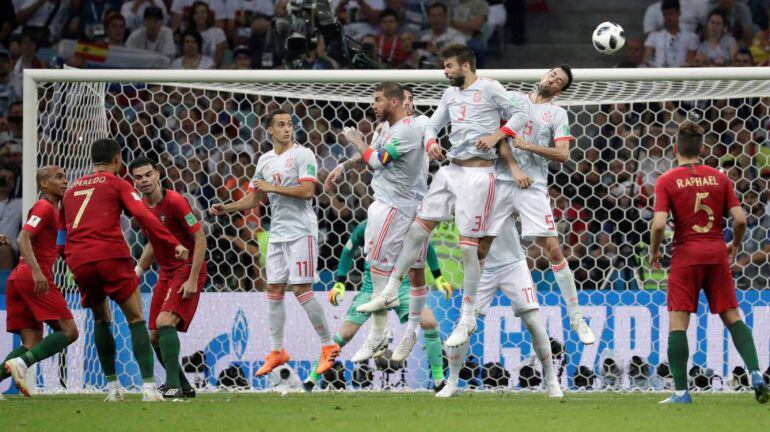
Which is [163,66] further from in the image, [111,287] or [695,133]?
[695,133]

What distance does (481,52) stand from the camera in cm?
1653

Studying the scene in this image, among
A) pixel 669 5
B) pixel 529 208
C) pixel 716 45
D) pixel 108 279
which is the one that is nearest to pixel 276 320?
A: pixel 108 279

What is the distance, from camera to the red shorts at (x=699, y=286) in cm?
861

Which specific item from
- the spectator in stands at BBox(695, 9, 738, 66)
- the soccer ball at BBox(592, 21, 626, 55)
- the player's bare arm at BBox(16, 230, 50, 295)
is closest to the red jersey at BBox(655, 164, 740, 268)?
the soccer ball at BBox(592, 21, 626, 55)

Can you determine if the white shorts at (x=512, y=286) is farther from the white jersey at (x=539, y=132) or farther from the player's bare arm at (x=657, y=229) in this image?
the player's bare arm at (x=657, y=229)

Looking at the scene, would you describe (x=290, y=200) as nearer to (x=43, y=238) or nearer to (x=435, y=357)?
(x=435, y=357)

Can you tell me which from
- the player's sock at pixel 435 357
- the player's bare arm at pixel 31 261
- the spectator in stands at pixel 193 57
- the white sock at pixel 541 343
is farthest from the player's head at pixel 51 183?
the spectator in stands at pixel 193 57

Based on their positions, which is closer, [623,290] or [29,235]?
[29,235]

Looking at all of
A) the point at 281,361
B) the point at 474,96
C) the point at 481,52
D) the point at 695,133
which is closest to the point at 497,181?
the point at 474,96

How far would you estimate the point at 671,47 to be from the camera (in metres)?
16.1

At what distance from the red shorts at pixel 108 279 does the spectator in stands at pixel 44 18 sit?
8.52 metres

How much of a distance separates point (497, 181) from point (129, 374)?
438 cm

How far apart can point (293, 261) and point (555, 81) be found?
2573 millimetres

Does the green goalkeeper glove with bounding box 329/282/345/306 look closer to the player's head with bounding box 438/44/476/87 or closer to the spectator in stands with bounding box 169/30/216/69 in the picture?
the player's head with bounding box 438/44/476/87
